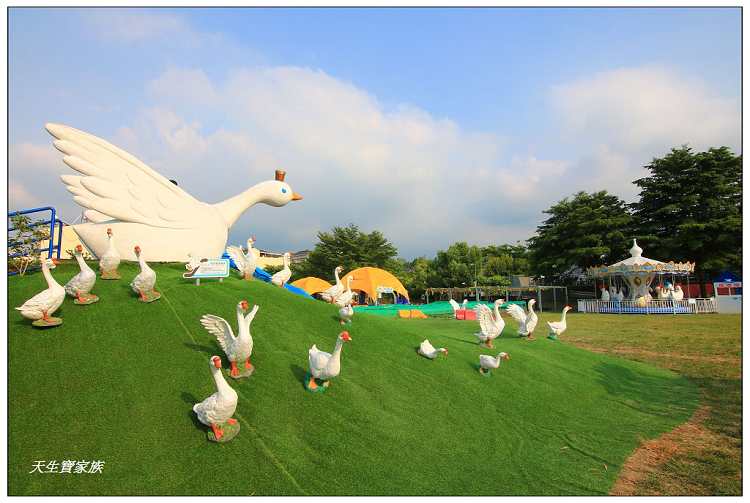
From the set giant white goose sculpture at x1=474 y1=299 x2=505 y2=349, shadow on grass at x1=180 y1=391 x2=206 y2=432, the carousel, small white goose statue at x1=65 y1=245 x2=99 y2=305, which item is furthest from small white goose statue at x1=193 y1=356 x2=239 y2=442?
the carousel

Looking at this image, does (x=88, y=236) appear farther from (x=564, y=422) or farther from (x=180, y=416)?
(x=564, y=422)

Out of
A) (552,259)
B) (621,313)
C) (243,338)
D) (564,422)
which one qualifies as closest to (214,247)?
(243,338)

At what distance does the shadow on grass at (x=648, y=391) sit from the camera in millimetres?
7578

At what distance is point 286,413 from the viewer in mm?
5008

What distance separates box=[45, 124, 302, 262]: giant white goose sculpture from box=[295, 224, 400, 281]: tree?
3075 cm

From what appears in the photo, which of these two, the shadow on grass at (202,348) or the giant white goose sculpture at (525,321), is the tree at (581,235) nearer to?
the giant white goose sculpture at (525,321)

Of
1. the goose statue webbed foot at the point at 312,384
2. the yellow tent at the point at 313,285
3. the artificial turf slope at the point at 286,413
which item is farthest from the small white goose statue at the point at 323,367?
the yellow tent at the point at 313,285

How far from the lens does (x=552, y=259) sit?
3578 centimetres

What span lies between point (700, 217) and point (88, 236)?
3782 cm

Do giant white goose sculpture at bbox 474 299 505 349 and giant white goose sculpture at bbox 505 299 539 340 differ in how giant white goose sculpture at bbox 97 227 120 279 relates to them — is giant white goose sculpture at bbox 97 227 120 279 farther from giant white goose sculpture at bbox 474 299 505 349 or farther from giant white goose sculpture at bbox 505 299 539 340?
giant white goose sculpture at bbox 505 299 539 340

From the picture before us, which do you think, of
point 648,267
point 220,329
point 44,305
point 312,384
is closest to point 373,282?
point 648,267

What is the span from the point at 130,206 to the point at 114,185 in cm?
52

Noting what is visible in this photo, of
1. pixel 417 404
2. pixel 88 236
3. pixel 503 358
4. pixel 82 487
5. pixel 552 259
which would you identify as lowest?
pixel 82 487

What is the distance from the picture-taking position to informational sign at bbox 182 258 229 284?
816 centimetres
